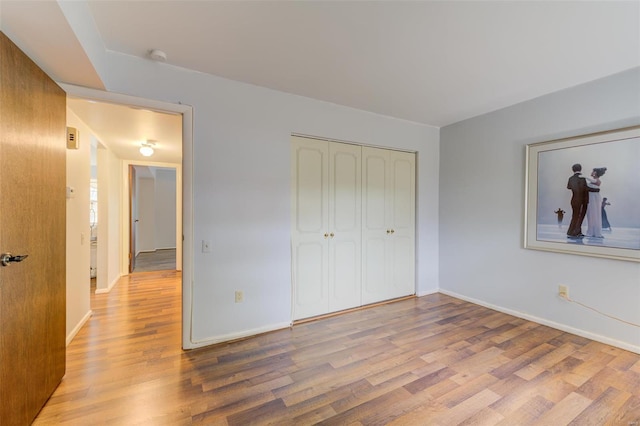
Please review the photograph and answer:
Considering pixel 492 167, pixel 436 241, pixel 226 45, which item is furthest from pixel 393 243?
pixel 226 45

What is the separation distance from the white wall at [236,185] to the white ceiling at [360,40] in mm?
162

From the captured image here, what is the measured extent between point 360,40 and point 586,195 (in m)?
2.55

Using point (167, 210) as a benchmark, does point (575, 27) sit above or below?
above

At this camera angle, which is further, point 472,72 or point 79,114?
point 79,114

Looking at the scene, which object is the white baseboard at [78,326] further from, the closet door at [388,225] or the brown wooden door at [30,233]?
the closet door at [388,225]

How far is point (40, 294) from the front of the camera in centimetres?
165

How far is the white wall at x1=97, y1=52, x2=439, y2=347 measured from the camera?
239 cm

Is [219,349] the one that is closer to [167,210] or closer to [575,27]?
[575,27]

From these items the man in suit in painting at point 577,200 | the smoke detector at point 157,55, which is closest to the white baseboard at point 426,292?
the man in suit in painting at point 577,200

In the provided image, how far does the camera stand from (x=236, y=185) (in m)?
2.59

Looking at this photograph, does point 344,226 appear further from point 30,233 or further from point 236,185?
point 30,233

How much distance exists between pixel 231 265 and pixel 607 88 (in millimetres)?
3760

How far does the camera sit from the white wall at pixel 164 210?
27.5ft

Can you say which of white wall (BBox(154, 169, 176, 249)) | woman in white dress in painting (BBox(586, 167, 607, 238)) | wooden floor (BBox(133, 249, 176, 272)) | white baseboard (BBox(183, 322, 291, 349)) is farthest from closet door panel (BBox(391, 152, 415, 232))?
white wall (BBox(154, 169, 176, 249))
